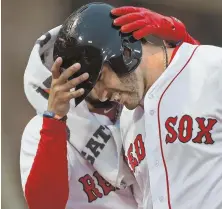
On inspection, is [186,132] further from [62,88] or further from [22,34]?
[22,34]

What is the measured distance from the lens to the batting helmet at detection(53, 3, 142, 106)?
1050mm

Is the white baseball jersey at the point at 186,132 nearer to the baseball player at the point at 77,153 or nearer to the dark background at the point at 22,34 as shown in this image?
the baseball player at the point at 77,153

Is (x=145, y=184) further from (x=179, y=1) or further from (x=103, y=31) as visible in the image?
(x=179, y=1)

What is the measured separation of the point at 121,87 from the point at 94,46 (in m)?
0.10

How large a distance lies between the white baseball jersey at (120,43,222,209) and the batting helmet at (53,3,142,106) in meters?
0.09

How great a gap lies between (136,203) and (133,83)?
373 millimetres

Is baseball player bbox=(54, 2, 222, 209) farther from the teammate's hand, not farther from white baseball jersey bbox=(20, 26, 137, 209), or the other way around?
white baseball jersey bbox=(20, 26, 137, 209)

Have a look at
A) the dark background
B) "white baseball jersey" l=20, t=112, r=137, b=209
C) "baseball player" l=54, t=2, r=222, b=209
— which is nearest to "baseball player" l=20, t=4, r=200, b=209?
"white baseball jersey" l=20, t=112, r=137, b=209

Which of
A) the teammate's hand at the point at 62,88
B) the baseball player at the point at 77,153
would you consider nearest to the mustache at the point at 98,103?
the baseball player at the point at 77,153

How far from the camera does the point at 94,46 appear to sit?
105 cm

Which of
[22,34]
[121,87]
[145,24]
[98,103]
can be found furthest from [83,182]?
[22,34]

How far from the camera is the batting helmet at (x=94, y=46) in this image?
1.05 m

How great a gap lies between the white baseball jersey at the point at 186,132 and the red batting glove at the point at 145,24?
0.15 feet

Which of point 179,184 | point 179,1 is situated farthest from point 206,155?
point 179,1
